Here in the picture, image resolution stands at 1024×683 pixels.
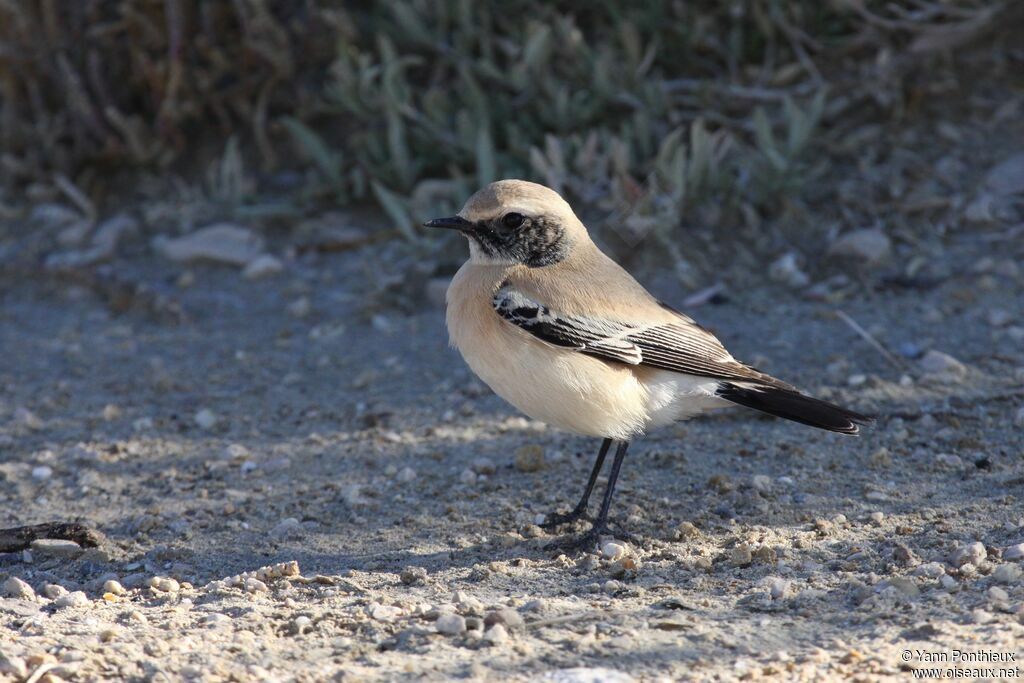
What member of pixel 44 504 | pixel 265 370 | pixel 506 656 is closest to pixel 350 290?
pixel 265 370

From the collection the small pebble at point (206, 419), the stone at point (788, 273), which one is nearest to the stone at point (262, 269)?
the small pebble at point (206, 419)

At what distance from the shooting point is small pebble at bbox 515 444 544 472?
5.93m

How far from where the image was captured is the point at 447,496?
18.6 ft

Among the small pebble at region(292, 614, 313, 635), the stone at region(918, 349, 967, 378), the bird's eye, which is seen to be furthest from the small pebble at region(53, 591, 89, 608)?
the stone at region(918, 349, 967, 378)

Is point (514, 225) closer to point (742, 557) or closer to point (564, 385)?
point (564, 385)

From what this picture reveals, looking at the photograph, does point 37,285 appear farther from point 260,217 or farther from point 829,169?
point 829,169

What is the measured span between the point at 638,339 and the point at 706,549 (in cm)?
95

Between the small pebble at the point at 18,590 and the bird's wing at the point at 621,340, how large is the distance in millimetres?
2123

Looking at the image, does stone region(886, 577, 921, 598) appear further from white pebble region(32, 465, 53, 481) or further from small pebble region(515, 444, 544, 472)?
white pebble region(32, 465, 53, 481)

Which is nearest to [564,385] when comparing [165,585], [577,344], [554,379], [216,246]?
[554,379]

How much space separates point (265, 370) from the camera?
7352 millimetres

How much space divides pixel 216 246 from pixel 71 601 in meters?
4.42

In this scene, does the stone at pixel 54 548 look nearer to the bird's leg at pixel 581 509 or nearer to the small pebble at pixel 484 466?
the small pebble at pixel 484 466

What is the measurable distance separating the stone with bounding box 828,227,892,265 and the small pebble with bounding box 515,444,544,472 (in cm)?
287
